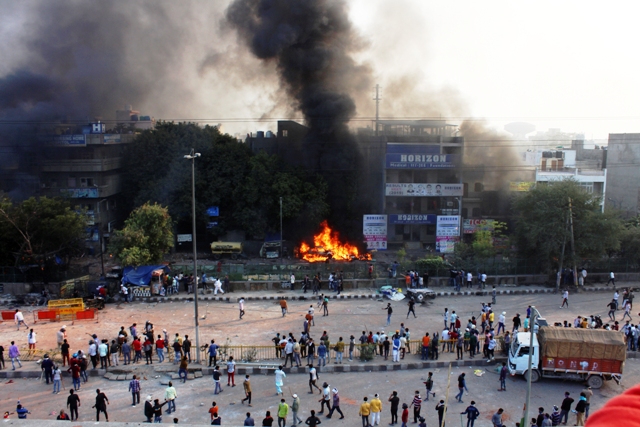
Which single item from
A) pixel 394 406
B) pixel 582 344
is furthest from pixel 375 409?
pixel 582 344

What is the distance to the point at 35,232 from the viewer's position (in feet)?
102

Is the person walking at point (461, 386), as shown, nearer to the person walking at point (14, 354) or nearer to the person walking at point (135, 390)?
the person walking at point (135, 390)

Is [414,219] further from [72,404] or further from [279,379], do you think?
[72,404]

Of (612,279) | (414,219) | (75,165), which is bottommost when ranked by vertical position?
(612,279)

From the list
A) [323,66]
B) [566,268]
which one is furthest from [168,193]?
[566,268]

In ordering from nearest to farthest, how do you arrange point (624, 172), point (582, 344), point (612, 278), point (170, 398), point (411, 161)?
point (170, 398) < point (582, 344) < point (612, 278) < point (411, 161) < point (624, 172)

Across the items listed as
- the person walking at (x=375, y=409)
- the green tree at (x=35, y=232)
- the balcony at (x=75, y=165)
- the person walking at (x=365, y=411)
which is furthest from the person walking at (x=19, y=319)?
the balcony at (x=75, y=165)

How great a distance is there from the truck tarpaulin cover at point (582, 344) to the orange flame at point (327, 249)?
2193cm

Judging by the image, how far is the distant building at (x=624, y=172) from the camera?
50406 mm

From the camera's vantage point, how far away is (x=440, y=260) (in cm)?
3262

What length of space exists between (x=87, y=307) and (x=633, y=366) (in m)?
25.3

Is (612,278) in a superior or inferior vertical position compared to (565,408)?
superior

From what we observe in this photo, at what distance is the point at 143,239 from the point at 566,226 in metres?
25.3

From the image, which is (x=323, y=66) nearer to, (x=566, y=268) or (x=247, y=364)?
(x=566, y=268)
